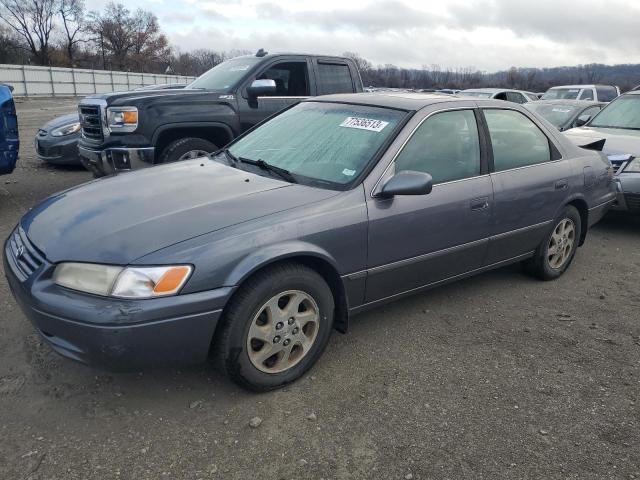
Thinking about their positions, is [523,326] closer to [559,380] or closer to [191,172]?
[559,380]

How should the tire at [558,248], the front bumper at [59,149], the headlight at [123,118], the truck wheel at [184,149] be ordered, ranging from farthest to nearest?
1. the front bumper at [59,149]
2. the truck wheel at [184,149]
3. the headlight at [123,118]
4. the tire at [558,248]

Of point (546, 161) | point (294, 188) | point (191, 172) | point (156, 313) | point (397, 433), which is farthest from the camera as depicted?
point (546, 161)

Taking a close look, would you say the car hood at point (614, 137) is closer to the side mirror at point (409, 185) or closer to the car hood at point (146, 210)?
the side mirror at point (409, 185)

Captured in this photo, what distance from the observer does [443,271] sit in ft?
12.0

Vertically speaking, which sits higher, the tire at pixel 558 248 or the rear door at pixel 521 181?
the rear door at pixel 521 181

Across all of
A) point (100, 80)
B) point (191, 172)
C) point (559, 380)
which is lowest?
point (559, 380)

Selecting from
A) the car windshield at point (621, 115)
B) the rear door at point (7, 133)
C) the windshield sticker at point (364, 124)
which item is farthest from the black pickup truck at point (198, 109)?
the car windshield at point (621, 115)

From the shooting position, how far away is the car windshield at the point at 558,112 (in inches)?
374

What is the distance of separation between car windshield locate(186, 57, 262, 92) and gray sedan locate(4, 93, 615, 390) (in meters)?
2.61

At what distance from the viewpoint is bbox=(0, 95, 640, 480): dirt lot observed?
7.86 feet

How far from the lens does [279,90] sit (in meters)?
6.82

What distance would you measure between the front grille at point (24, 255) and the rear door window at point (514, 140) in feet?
9.98

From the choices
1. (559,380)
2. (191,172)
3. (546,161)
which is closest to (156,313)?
(191,172)

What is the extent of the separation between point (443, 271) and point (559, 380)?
0.98 m
